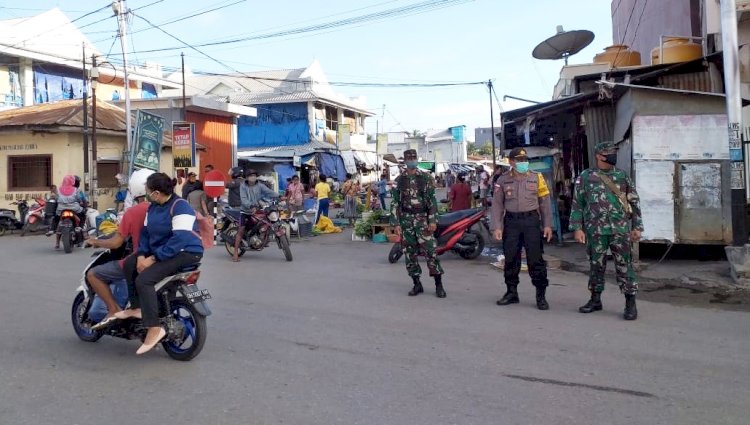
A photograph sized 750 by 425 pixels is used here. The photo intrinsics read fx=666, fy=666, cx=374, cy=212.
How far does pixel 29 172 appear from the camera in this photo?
21.4 m

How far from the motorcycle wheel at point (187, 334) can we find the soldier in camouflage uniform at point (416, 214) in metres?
3.20

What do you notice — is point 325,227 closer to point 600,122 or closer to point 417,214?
point 600,122

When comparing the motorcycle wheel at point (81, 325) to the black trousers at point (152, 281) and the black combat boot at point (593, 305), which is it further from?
the black combat boot at point (593, 305)

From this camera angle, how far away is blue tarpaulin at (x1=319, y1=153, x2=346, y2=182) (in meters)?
33.6

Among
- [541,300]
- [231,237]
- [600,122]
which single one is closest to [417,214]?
[541,300]

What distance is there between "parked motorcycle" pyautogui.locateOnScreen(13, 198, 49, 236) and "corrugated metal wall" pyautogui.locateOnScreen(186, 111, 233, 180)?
928 cm

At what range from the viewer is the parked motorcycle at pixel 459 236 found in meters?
10.7

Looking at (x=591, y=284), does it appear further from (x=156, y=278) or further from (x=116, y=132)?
(x=116, y=132)

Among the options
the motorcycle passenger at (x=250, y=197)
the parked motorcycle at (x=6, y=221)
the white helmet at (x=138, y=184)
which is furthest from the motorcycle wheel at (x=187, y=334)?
the parked motorcycle at (x=6, y=221)

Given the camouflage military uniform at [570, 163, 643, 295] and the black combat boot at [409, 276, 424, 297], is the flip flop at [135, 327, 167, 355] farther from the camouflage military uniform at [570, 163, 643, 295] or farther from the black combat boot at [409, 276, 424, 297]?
the camouflage military uniform at [570, 163, 643, 295]

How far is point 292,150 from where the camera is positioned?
35.0 m

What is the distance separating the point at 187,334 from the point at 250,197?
6390 millimetres

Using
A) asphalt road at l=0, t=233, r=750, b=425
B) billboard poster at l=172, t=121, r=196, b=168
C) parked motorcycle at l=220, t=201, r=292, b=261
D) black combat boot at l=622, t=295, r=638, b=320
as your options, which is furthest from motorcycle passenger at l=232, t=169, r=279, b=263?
billboard poster at l=172, t=121, r=196, b=168

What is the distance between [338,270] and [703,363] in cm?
608
